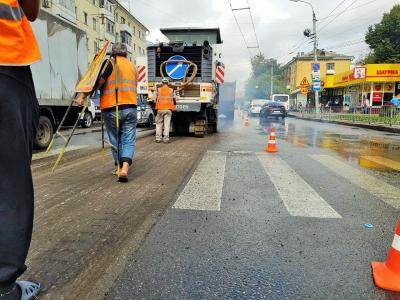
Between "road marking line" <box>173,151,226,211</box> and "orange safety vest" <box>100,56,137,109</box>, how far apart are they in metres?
1.65

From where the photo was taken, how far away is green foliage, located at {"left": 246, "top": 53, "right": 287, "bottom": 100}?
86.0 metres

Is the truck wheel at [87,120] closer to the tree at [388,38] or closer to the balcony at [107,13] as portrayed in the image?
the balcony at [107,13]

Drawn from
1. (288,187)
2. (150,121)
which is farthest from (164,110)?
(150,121)

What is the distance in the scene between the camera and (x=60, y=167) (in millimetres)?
6590

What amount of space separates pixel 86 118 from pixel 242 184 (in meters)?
14.2

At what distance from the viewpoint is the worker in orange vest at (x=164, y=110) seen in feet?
35.9

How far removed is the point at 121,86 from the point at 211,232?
3.01 metres

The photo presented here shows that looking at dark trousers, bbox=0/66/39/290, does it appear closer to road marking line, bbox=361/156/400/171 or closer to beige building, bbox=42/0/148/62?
road marking line, bbox=361/156/400/171

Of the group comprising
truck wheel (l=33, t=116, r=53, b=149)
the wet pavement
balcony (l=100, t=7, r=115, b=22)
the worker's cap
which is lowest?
the wet pavement

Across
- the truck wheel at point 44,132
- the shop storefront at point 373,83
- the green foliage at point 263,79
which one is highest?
the green foliage at point 263,79

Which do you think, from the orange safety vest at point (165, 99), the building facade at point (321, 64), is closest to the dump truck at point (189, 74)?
the orange safety vest at point (165, 99)

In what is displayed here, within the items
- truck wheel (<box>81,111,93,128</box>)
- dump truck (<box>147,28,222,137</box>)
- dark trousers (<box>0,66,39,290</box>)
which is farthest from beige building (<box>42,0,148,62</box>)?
dark trousers (<box>0,66,39,290</box>)

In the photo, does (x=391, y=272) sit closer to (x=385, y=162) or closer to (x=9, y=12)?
(x=9, y=12)

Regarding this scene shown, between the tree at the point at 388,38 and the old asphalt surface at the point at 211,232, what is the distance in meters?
47.8
